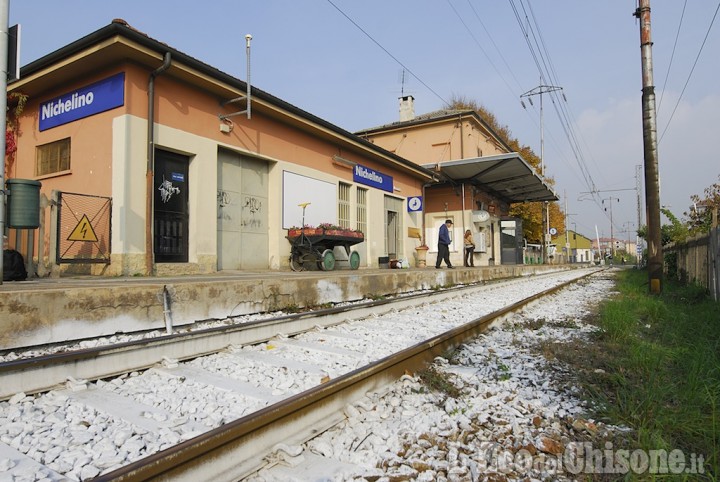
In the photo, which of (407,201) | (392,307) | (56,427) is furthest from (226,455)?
(407,201)

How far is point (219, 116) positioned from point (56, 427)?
30.7ft

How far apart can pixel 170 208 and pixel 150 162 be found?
1.19 metres

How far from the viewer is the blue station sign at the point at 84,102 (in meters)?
8.70

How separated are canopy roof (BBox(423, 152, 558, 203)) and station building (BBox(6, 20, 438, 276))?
992cm

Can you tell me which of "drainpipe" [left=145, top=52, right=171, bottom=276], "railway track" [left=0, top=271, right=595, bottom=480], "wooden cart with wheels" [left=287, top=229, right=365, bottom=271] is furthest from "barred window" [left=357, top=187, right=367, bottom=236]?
"railway track" [left=0, top=271, right=595, bottom=480]

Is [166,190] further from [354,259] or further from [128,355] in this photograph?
[128,355]

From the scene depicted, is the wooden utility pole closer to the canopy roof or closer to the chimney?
the canopy roof

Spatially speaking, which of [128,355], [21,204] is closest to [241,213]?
[21,204]

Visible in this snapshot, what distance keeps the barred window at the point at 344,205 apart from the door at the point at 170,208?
6.38 metres

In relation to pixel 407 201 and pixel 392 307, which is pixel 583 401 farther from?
pixel 407 201

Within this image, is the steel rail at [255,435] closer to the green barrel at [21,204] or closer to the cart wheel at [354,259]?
the green barrel at [21,204]

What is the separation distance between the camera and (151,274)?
851cm

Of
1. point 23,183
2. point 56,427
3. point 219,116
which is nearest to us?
point 56,427

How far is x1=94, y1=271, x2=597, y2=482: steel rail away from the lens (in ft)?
5.62
